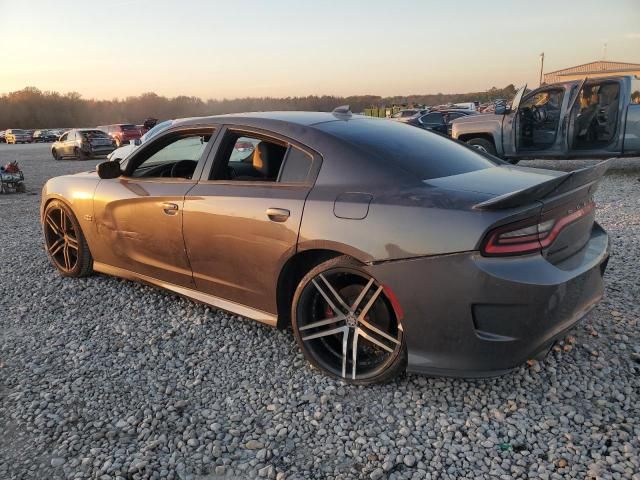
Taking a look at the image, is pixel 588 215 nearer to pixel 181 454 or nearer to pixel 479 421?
pixel 479 421

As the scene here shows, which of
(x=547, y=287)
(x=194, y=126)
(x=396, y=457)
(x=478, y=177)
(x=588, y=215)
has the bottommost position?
(x=396, y=457)

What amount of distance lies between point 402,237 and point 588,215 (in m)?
1.15

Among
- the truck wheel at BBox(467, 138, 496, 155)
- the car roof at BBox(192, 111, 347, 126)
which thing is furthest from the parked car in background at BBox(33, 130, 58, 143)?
the car roof at BBox(192, 111, 347, 126)

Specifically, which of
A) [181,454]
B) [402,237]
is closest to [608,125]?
[402,237]

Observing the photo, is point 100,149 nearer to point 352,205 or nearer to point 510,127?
point 510,127

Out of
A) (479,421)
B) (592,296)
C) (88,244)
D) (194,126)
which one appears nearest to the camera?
(479,421)

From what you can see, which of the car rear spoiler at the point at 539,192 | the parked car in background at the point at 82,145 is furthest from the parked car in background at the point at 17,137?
the car rear spoiler at the point at 539,192

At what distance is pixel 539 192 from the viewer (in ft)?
7.17

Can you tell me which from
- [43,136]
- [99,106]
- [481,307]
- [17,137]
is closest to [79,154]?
[481,307]

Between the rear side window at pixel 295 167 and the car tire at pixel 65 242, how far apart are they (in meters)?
2.35

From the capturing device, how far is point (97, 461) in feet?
7.11

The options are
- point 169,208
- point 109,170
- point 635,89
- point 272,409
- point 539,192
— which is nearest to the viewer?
point 539,192

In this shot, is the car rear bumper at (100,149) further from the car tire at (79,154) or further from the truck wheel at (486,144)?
the truck wheel at (486,144)

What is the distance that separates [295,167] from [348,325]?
976 millimetres
